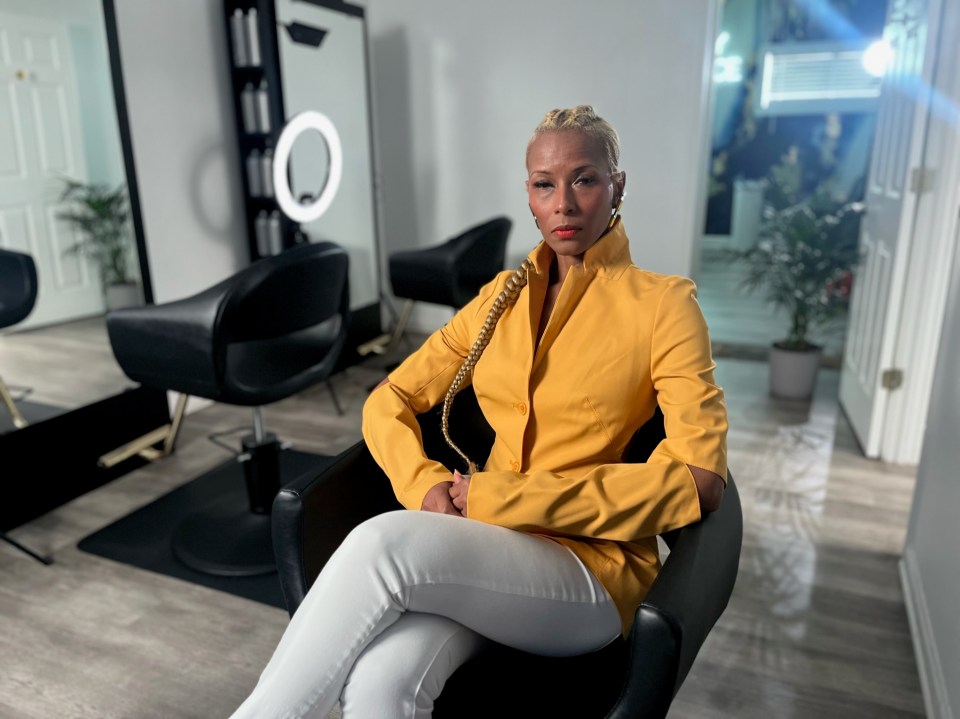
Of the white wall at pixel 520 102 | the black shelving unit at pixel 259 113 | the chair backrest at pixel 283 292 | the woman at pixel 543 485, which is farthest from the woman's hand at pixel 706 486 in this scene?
the white wall at pixel 520 102

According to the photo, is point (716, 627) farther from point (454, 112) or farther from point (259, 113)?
point (454, 112)

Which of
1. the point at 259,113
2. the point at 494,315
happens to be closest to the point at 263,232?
the point at 259,113

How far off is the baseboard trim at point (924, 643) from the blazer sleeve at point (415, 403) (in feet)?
3.67

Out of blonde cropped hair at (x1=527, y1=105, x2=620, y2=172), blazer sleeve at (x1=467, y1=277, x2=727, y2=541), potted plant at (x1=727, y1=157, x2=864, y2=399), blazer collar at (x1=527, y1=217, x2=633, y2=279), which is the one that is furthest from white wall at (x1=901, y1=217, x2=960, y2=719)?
potted plant at (x1=727, y1=157, x2=864, y2=399)

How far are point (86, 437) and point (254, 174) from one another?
1.42 meters

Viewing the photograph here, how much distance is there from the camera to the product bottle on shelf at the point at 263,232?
347cm

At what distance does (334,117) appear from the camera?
12.5 ft

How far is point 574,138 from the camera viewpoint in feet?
3.72

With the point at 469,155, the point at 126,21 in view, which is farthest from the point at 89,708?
the point at 469,155

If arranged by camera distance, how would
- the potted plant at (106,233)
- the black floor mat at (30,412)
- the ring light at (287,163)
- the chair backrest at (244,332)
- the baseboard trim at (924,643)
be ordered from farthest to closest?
the ring light at (287,163) < the potted plant at (106,233) < the black floor mat at (30,412) < the chair backrest at (244,332) < the baseboard trim at (924,643)

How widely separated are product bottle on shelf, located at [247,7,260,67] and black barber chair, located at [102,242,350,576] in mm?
1629

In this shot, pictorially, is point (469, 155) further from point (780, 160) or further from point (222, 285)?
point (780, 160)

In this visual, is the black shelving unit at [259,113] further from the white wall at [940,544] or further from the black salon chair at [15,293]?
the white wall at [940,544]

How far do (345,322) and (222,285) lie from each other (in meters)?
0.49
